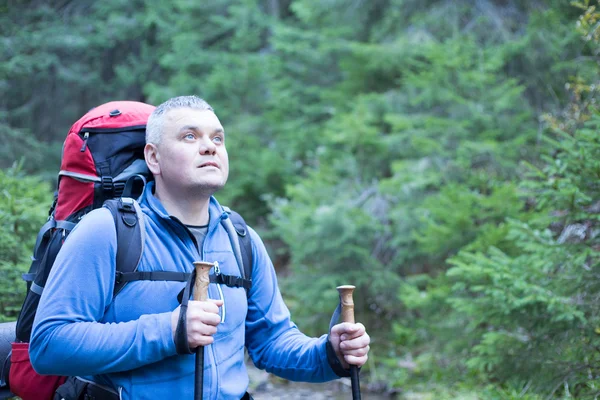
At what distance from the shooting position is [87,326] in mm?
2111

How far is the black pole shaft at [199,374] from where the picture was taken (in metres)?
2.17

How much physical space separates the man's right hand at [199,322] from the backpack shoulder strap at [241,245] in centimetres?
46

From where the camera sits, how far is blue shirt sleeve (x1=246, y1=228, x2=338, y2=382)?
2.70m

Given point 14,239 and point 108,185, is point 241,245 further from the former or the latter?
point 14,239

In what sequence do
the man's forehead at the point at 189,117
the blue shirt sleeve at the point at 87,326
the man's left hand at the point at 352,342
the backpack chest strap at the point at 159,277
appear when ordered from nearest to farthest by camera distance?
1. the blue shirt sleeve at the point at 87,326
2. the backpack chest strap at the point at 159,277
3. the man's left hand at the point at 352,342
4. the man's forehead at the point at 189,117

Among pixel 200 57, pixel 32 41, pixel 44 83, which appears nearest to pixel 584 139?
pixel 200 57

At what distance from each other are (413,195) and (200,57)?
8.77m

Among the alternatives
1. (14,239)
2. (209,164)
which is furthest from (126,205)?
(14,239)

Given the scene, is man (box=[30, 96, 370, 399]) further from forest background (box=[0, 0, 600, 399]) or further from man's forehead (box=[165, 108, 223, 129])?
forest background (box=[0, 0, 600, 399])

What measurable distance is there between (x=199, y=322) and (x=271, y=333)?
0.73 meters

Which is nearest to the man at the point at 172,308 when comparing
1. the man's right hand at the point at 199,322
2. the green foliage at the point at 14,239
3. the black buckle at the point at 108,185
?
the man's right hand at the point at 199,322

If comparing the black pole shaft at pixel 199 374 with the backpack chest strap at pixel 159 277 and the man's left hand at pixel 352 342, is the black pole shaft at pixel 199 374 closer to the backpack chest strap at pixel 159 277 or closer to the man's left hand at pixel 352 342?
the backpack chest strap at pixel 159 277

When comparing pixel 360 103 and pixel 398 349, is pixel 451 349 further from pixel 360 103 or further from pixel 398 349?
pixel 360 103

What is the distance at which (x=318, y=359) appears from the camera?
2623 millimetres
